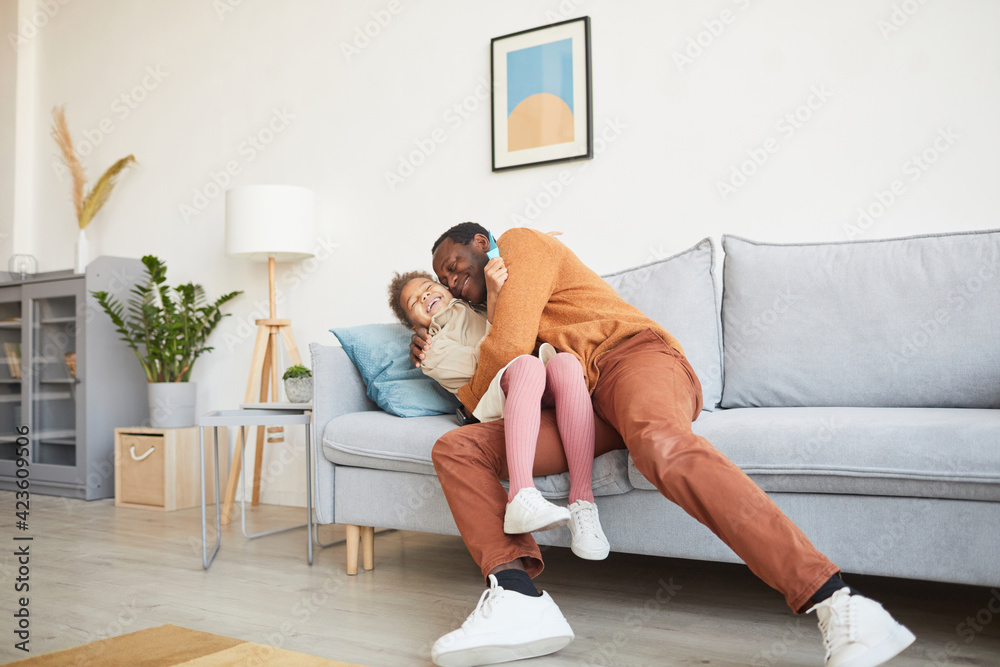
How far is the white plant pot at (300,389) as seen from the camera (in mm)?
2742

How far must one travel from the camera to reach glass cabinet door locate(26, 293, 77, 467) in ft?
12.2

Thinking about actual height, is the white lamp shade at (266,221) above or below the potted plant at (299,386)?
above

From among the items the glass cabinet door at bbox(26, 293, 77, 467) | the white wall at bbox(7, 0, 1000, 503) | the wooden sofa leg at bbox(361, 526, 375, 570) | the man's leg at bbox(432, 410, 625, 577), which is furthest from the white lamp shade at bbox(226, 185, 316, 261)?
the man's leg at bbox(432, 410, 625, 577)

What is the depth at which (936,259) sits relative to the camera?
1.95 metres

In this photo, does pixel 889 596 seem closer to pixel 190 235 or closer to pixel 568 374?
pixel 568 374

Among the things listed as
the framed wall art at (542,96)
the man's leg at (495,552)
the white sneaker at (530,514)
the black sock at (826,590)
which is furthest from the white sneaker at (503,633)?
the framed wall art at (542,96)

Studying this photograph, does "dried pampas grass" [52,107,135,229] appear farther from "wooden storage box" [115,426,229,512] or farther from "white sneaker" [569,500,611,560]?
"white sneaker" [569,500,611,560]

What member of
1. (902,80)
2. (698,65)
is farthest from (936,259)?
(698,65)

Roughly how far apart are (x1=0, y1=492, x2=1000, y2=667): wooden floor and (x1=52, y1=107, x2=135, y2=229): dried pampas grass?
6.81 ft

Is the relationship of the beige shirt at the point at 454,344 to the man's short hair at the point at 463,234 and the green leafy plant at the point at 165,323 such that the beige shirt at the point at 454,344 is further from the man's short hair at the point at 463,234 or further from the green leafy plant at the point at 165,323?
the green leafy plant at the point at 165,323

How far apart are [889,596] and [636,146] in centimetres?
163

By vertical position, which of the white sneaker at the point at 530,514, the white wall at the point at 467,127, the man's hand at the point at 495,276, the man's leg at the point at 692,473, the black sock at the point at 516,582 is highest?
the white wall at the point at 467,127

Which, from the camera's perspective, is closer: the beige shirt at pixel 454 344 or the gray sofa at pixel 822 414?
the gray sofa at pixel 822 414

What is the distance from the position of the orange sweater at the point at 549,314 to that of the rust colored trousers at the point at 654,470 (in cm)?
5
